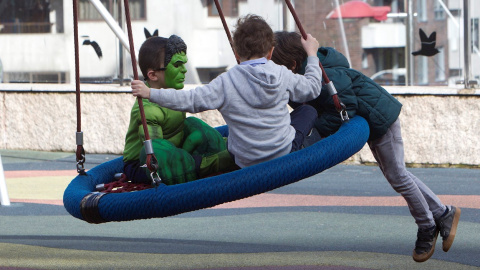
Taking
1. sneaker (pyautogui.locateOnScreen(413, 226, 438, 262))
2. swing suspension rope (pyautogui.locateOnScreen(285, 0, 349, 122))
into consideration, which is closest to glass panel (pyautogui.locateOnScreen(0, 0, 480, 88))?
sneaker (pyautogui.locateOnScreen(413, 226, 438, 262))

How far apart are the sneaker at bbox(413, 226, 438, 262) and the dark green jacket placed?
633 millimetres

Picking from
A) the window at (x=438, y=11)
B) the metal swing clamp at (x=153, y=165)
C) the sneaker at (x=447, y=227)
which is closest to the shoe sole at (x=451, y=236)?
the sneaker at (x=447, y=227)

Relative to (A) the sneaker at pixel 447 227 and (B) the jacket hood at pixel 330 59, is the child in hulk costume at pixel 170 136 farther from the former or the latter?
(A) the sneaker at pixel 447 227

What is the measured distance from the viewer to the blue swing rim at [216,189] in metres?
3.47

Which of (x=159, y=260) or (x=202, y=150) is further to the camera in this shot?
(x=159, y=260)

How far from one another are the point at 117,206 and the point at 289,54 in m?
1.19

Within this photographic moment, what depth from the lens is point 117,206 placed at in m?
3.61

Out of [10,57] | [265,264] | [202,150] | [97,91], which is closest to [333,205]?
[265,264]

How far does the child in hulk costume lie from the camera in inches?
154

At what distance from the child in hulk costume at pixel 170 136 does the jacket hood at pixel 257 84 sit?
1.37 feet

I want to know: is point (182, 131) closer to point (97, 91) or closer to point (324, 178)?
point (324, 178)

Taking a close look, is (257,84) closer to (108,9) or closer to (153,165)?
(153,165)

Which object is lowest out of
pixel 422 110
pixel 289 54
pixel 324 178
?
pixel 324 178

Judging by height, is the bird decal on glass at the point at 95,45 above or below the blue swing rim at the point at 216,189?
above
